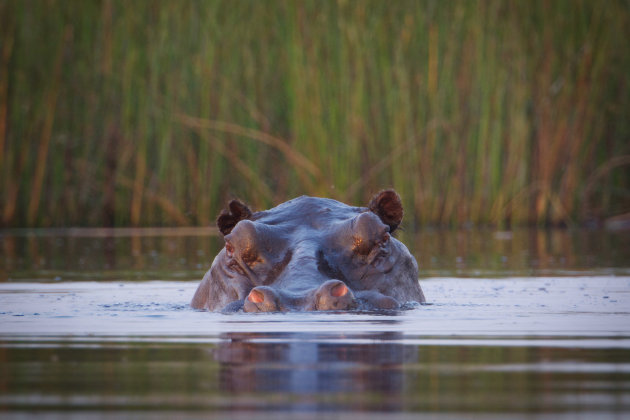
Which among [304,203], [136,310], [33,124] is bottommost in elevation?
[136,310]

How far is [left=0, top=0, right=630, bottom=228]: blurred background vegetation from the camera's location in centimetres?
1712

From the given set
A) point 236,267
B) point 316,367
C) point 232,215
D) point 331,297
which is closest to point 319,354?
point 316,367

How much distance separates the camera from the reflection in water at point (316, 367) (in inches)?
143

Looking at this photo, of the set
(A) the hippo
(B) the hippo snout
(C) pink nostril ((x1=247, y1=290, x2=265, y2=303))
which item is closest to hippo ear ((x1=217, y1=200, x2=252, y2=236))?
(A) the hippo

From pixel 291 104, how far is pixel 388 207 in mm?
9536

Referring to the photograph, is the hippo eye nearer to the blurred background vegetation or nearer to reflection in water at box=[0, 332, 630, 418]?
reflection in water at box=[0, 332, 630, 418]

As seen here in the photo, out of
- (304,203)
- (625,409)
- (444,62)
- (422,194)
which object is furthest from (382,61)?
(625,409)

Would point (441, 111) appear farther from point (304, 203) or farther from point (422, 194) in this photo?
point (304, 203)

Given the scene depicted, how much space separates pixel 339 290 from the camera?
6.21 m

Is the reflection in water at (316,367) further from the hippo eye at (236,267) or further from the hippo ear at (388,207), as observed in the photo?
the hippo ear at (388,207)

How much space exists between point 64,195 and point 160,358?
525 inches

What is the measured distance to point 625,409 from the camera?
3.33 m

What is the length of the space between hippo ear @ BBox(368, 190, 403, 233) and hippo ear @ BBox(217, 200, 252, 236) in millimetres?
806

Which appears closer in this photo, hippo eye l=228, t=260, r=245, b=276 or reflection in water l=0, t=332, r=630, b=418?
reflection in water l=0, t=332, r=630, b=418
